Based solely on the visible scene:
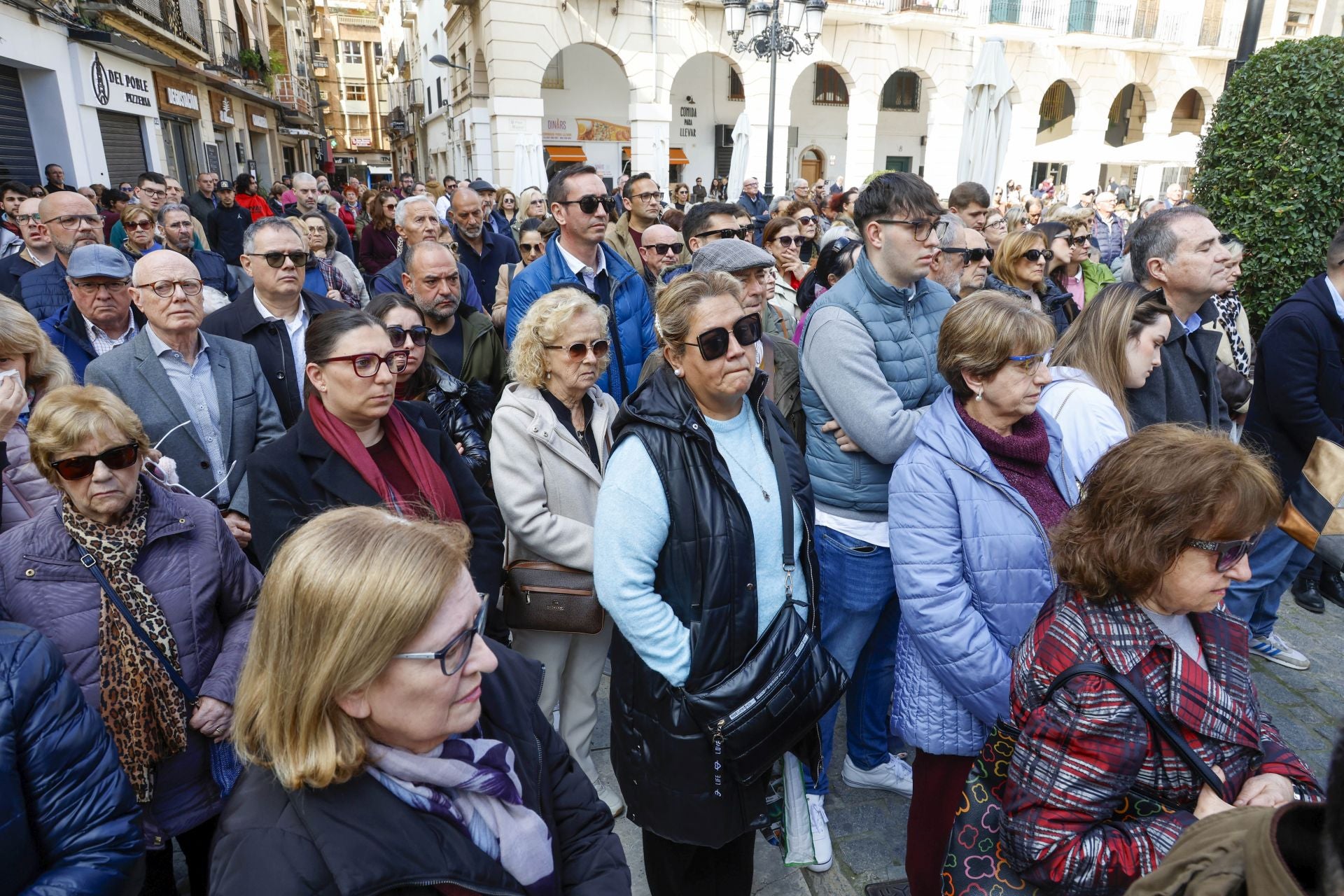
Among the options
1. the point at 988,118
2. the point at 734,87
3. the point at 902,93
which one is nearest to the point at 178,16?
the point at 734,87

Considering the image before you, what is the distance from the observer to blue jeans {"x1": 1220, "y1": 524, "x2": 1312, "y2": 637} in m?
4.07

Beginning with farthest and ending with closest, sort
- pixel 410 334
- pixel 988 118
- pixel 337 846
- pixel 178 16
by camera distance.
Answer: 1. pixel 178 16
2. pixel 988 118
3. pixel 410 334
4. pixel 337 846

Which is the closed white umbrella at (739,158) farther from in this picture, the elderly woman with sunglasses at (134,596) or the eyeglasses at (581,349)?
the elderly woman with sunglasses at (134,596)

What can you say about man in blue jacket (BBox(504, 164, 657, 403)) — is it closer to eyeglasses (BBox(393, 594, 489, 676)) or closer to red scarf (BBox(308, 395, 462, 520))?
red scarf (BBox(308, 395, 462, 520))

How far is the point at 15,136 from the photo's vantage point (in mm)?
10961

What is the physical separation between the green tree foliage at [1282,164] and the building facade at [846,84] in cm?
1698

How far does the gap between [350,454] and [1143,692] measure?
2293 mm

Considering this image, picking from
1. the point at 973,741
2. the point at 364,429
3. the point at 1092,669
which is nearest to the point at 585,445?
the point at 364,429

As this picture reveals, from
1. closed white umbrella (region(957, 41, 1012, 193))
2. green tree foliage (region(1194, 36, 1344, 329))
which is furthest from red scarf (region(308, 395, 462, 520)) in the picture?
closed white umbrella (region(957, 41, 1012, 193))

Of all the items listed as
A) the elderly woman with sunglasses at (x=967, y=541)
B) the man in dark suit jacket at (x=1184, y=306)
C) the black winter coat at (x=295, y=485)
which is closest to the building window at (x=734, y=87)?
the man in dark suit jacket at (x=1184, y=306)

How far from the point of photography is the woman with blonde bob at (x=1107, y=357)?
2.80 metres

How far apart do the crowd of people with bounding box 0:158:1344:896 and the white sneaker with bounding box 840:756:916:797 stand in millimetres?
25

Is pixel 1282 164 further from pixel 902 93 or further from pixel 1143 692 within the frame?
pixel 902 93

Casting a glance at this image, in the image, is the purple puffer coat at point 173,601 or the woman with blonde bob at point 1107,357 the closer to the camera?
the purple puffer coat at point 173,601
